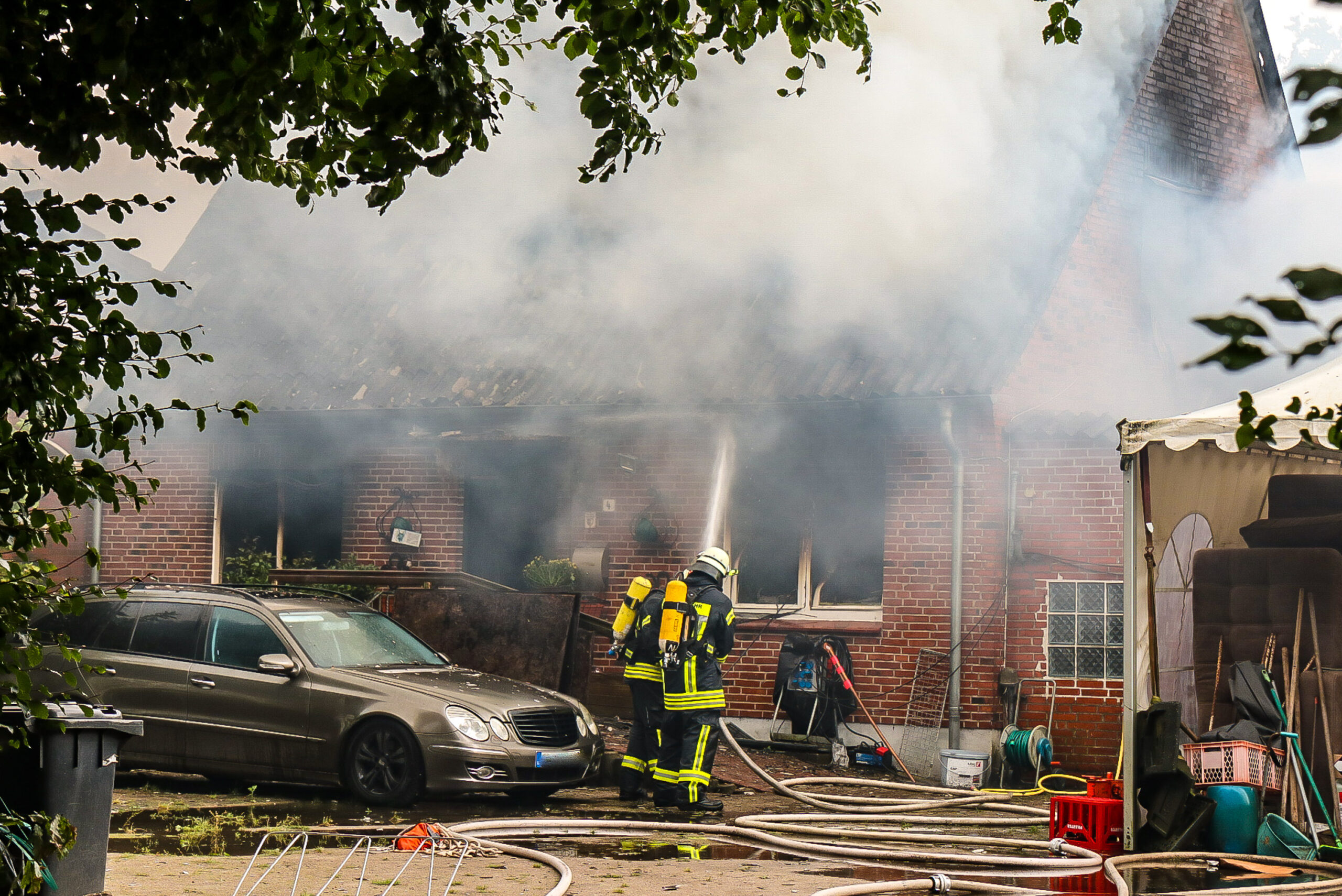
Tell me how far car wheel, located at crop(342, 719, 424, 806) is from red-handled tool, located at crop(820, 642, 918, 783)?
4009mm

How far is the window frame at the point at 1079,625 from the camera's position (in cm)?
1106

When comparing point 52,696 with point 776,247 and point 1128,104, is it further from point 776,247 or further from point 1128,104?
point 1128,104

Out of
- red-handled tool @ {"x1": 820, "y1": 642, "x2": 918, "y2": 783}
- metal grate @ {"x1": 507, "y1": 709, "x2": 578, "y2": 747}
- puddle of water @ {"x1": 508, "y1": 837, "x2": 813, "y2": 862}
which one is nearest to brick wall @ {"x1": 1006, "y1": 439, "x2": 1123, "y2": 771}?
red-handled tool @ {"x1": 820, "y1": 642, "x2": 918, "y2": 783}

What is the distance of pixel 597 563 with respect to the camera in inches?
496

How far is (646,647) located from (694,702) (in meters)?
0.65

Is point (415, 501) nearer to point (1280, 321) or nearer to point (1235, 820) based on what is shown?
point (1235, 820)

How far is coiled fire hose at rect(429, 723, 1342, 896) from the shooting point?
604 centimetres

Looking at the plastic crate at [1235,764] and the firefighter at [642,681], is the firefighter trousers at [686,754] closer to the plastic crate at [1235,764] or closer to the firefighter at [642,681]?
the firefighter at [642,681]

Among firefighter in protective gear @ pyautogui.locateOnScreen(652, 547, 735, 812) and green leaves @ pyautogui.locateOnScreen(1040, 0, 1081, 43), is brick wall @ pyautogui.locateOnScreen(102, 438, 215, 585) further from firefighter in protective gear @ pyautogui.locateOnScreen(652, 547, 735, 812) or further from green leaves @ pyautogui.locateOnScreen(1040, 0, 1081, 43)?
green leaves @ pyautogui.locateOnScreen(1040, 0, 1081, 43)

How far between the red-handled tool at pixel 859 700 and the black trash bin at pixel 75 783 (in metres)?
6.79

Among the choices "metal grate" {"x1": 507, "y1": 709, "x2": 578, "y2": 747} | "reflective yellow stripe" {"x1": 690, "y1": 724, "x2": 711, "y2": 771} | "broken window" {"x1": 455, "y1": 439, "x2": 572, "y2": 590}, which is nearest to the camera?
"reflective yellow stripe" {"x1": 690, "y1": 724, "x2": 711, "y2": 771}

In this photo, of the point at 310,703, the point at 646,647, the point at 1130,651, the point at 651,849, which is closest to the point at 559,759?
the point at 646,647

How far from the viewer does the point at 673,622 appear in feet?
28.4

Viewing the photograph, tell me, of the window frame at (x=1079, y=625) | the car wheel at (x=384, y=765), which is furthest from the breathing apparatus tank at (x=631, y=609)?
the window frame at (x=1079, y=625)
